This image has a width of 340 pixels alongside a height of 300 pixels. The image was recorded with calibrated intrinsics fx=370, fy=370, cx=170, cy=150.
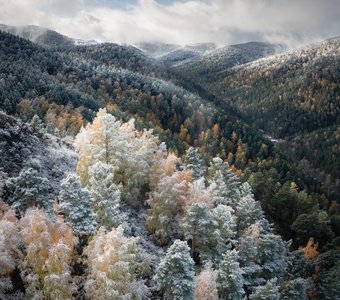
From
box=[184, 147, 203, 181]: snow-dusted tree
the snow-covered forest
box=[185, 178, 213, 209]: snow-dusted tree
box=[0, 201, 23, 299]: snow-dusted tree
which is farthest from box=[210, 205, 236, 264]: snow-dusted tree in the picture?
box=[0, 201, 23, 299]: snow-dusted tree

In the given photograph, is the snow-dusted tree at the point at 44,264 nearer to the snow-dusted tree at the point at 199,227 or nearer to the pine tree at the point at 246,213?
the snow-dusted tree at the point at 199,227

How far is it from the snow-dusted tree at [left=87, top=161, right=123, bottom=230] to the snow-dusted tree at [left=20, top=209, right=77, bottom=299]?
10938mm

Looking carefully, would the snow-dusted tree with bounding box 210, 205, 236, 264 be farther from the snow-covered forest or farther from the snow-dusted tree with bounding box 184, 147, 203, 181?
the snow-dusted tree with bounding box 184, 147, 203, 181

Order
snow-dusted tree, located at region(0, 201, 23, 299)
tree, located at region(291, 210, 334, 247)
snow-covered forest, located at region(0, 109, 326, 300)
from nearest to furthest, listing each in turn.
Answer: snow-dusted tree, located at region(0, 201, 23, 299) → snow-covered forest, located at region(0, 109, 326, 300) → tree, located at region(291, 210, 334, 247)

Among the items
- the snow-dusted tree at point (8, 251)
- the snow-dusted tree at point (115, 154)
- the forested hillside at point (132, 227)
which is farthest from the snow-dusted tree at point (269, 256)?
the snow-dusted tree at point (8, 251)

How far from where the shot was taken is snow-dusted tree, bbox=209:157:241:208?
6284 cm

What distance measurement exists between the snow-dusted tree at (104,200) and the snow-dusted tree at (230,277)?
13519mm

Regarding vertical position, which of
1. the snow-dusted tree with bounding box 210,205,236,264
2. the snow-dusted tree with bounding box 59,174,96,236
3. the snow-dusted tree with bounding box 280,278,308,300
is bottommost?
the snow-dusted tree with bounding box 280,278,308,300

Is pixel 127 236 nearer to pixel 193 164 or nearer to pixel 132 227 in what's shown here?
pixel 132 227

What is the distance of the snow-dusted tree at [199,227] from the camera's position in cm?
4838

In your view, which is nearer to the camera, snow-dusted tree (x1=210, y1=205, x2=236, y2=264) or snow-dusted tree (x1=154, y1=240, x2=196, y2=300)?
snow-dusted tree (x1=154, y1=240, x2=196, y2=300)

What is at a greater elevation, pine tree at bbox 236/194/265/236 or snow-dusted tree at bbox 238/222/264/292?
pine tree at bbox 236/194/265/236

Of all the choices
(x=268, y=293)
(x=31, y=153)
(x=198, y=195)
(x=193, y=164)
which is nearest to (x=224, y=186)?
(x=198, y=195)

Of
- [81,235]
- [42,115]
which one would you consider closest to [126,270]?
[81,235]
